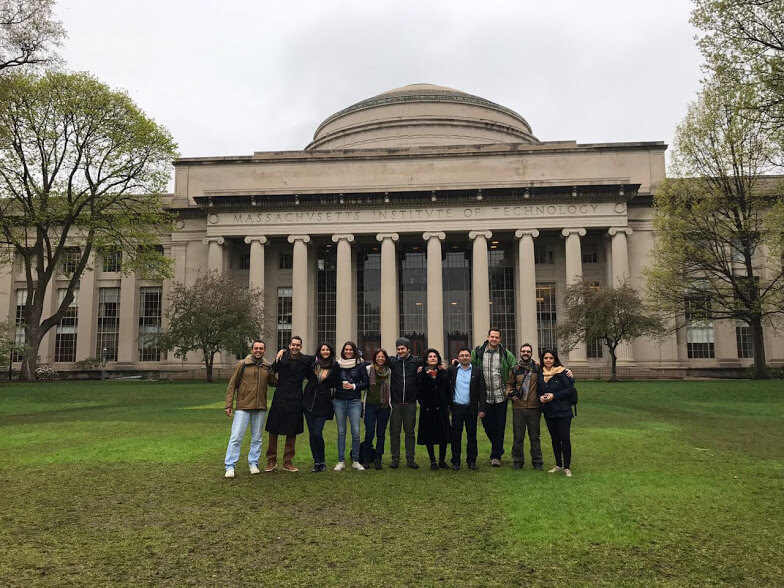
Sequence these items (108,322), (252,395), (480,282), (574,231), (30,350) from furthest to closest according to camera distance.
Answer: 1. (108,322)
2. (480,282)
3. (574,231)
4. (30,350)
5. (252,395)

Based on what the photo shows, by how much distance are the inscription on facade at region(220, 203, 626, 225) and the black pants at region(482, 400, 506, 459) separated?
34041mm

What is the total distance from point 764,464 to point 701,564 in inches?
216

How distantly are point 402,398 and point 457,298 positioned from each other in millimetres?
36351

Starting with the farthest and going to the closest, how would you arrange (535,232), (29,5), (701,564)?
(535,232) → (29,5) → (701,564)

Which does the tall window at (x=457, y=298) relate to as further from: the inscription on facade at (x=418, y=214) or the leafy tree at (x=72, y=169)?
the leafy tree at (x=72, y=169)

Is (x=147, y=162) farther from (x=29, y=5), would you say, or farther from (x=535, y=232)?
(x=535, y=232)

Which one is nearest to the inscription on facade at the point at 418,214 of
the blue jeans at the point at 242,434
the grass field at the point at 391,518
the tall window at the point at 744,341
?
the tall window at the point at 744,341

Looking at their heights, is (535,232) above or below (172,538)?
above

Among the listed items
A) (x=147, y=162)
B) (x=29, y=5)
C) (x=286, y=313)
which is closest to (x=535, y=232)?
(x=286, y=313)

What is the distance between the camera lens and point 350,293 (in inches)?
1700

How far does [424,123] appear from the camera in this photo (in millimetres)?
52844

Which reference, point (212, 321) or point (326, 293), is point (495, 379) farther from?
point (326, 293)

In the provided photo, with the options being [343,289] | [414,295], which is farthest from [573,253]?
[343,289]

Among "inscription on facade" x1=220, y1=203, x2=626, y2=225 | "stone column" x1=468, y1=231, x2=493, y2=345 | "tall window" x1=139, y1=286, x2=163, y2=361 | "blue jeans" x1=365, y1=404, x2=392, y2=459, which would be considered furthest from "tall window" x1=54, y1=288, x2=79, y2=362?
"blue jeans" x1=365, y1=404, x2=392, y2=459
